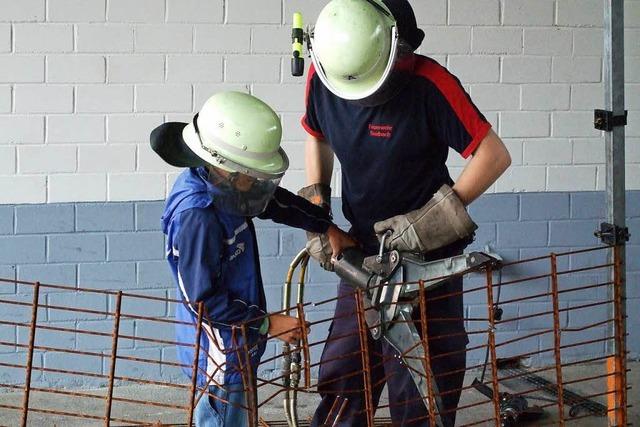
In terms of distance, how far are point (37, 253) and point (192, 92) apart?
130 centimetres

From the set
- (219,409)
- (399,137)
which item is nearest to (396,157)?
(399,137)

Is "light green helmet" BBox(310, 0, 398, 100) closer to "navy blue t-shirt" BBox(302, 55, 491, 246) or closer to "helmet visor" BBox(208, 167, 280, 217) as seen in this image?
"navy blue t-shirt" BBox(302, 55, 491, 246)

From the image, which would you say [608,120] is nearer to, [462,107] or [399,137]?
[462,107]

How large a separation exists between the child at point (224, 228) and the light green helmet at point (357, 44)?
338mm

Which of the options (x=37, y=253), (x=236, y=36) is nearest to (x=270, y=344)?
(x=37, y=253)

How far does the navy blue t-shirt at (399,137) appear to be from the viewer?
3.87m

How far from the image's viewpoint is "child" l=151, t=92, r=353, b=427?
11.5 feet

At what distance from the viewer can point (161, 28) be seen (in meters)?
5.76

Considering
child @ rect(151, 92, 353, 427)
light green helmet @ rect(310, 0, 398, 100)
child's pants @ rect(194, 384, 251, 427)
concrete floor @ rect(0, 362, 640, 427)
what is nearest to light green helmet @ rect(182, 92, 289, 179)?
child @ rect(151, 92, 353, 427)

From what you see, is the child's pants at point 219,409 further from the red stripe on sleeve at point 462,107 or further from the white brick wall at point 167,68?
the white brick wall at point 167,68

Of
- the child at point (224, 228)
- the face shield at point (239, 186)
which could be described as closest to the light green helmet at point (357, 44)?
the child at point (224, 228)

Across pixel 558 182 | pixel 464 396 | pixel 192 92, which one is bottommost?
pixel 464 396

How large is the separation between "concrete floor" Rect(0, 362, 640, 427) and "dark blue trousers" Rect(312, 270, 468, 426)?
134cm

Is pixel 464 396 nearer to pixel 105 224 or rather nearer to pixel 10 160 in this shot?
pixel 105 224
